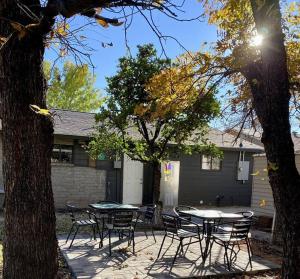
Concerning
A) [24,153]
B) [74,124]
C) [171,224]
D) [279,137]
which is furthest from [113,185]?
[24,153]

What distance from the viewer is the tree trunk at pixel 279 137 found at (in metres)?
4.14

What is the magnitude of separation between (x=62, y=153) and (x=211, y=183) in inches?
281

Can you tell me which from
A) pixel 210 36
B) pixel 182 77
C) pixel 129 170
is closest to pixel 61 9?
pixel 182 77

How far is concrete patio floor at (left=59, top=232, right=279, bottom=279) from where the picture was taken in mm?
6109

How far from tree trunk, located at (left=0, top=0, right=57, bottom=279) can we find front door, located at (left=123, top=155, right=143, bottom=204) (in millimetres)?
11871

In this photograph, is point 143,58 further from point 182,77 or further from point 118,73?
point 182,77

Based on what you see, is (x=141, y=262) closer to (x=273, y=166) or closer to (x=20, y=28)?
(x=273, y=166)

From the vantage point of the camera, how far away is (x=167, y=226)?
23.2 feet

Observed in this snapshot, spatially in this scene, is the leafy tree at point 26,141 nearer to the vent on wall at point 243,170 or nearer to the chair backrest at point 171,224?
the chair backrest at point 171,224

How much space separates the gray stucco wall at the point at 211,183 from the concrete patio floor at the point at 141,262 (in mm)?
8575

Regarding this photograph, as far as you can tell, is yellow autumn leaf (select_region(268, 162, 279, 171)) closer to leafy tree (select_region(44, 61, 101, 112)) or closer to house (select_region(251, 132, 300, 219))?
house (select_region(251, 132, 300, 219))

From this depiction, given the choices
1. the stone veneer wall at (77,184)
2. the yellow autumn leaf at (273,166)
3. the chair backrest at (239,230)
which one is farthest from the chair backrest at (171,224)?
the stone veneer wall at (77,184)

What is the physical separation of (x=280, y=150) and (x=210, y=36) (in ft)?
12.0

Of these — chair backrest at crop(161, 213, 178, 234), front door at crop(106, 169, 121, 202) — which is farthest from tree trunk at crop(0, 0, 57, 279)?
front door at crop(106, 169, 121, 202)
